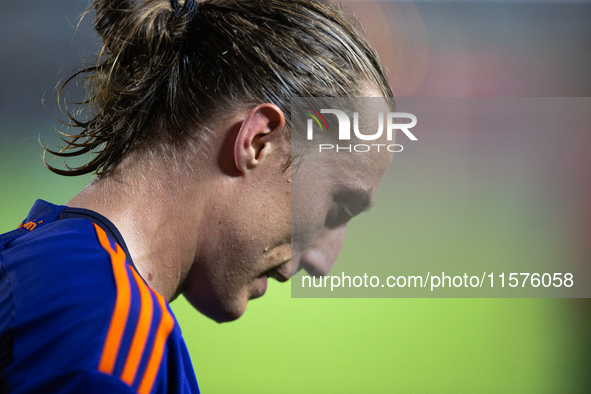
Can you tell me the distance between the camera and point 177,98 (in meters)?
0.68

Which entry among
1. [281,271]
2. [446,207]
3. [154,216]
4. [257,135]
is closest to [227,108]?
[257,135]

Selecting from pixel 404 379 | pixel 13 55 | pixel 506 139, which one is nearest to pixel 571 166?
pixel 506 139

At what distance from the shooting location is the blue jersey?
0.40m

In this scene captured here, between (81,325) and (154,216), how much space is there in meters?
0.23

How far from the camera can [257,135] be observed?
0.66 m

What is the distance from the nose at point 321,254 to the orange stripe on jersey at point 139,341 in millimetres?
381

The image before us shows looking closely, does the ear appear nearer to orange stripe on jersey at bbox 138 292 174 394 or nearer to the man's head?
the man's head

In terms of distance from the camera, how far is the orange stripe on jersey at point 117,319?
16.0 inches

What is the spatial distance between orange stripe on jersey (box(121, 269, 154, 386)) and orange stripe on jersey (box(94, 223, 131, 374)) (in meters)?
0.01

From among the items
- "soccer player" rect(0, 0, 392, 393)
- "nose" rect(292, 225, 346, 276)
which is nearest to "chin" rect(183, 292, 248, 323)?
"soccer player" rect(0, 0, 392, 393)

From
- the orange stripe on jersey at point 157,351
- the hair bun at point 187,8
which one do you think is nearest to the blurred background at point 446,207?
the hair bun at point 187,8

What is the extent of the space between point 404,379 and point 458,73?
62.1 inches

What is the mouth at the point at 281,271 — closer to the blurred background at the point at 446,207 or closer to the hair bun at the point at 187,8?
the hair bun at the point at 187,8

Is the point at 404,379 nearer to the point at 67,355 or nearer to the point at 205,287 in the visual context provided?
the point at 205,287
